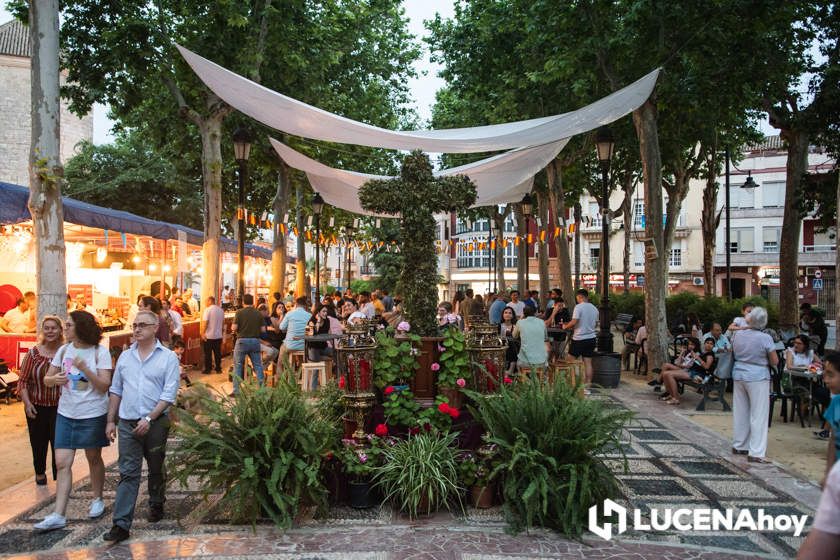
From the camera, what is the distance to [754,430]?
22.7 feet

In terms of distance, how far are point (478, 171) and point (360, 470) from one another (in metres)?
7.96

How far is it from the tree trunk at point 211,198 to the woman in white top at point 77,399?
31.8 ft

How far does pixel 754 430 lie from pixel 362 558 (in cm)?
491

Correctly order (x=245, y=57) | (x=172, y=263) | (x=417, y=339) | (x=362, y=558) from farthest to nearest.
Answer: (x=172, y=263) < (x=245, y=57) < (x=417, y=339) < (x=362, y=558)

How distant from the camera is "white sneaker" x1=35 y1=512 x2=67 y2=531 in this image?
15.7 ft

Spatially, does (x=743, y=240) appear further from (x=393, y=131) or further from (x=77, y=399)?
(x=77, y=399)

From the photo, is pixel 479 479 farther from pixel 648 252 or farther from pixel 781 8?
pixel 781 8

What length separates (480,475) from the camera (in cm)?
533

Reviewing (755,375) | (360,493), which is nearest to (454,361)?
(360,493)

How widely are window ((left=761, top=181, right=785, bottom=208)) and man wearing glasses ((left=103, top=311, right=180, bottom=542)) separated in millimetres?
48000

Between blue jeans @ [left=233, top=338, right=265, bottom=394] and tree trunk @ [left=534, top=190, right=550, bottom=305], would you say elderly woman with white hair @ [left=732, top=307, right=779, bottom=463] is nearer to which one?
blue jeans @ [left=233, top=338, right=265, bottom=394]

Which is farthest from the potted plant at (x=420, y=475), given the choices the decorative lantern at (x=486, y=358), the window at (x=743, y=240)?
the window at (x=743, y=240)

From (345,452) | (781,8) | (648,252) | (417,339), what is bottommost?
(345,452)

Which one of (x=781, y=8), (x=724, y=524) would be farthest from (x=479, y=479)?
(x=781, y=8)
